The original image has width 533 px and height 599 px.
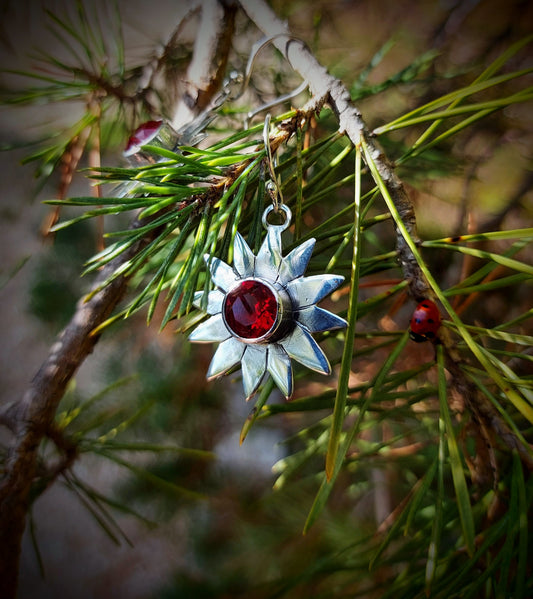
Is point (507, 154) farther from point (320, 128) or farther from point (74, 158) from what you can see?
point (74, 158)

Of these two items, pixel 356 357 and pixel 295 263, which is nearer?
pixel 295 263

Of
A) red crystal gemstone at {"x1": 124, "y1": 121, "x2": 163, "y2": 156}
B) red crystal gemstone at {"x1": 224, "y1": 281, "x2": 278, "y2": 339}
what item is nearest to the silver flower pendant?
red crystal gemstone at {"x1": 224, "y1": 281, "x2": 278, "y2": 339}

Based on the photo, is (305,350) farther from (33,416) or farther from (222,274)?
(33,416)

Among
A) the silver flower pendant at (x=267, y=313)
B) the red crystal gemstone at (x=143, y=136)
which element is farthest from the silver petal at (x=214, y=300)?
the red crystal gemstone at (x=143, y=136)

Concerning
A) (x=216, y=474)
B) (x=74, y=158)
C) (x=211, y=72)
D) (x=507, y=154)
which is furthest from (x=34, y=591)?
(x=507, y=154)

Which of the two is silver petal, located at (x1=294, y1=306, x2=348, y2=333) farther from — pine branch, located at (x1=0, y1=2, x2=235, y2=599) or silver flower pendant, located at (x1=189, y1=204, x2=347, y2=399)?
pine branch, located at (x1=0, y1=2, x2=235, y2=599)

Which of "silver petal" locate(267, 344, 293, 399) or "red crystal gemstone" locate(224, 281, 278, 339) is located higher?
"red crystal gemstone" locate(224, 281, 278, 339)

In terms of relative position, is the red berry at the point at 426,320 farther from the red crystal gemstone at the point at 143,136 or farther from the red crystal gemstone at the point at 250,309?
the red crystal gemstone at the point at 143,136

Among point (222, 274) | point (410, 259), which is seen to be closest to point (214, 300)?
point (222, 274)
